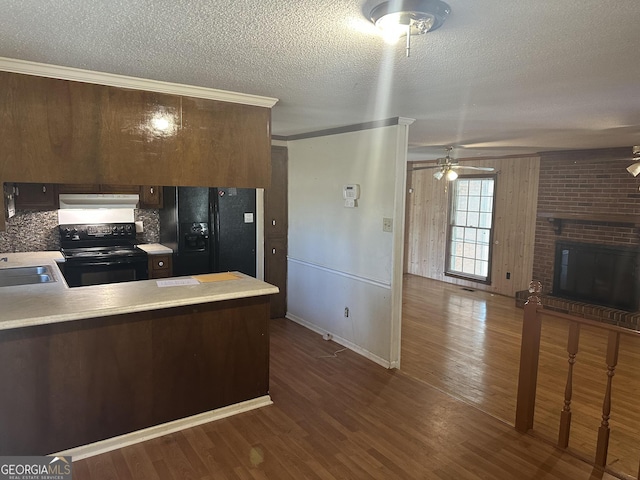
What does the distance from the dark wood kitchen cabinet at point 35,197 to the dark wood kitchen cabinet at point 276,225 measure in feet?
7.26

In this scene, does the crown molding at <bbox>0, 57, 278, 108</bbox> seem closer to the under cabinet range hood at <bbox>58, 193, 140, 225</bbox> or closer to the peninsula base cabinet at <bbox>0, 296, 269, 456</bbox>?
the peninsula base cabinet at <bbox>0, 296, 269, 456</bbox>

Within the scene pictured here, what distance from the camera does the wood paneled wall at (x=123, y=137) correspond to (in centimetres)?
233

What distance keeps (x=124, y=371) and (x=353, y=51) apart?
7.28ft

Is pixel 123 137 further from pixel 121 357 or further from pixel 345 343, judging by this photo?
pixel 345 343

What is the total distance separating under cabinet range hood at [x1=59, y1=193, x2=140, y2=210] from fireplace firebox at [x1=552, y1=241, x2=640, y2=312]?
5.75 meters

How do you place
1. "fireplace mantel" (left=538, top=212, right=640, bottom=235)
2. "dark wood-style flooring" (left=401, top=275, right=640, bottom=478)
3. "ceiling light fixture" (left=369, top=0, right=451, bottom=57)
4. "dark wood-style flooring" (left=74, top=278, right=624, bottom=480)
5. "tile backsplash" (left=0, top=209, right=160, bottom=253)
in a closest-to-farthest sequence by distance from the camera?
"ceiling light fixture" (left=369, top=0, right=451, bottom=57)
"dark wood-style flooring" (left=74, top=278, right=624, bottom=480)
"dark wood-style flooring" (left=401, top=275, right=640, bottom=478)
"tile backsplash" (left=0, top=209, right=160, bottom=253)
"fireplace mantel" (left=538, top=212, right=640, bottom=235)

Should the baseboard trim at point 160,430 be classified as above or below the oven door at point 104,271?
below

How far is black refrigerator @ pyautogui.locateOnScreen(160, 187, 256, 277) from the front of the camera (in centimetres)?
466

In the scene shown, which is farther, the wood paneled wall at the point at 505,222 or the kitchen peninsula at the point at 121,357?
the wood paneled wall at the point at 505,222

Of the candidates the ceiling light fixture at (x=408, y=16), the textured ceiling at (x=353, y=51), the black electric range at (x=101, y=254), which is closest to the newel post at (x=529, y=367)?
the textured ceiling at (x=353, y=51)

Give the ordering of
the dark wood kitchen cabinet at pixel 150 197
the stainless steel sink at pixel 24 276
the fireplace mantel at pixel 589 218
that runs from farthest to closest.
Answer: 1. the fireplace mantel at pixel 589 218
2. the dark wood kitchen cabinet at pixel 150 197
3. the stainless steel sink at pixel 24 276

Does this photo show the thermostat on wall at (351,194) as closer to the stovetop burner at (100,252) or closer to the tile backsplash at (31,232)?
the stovetop burner at (100,252)

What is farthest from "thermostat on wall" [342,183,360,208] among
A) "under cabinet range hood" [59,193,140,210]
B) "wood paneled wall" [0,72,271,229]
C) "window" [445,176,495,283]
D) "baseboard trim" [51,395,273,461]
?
"window" [445,176,495,283]

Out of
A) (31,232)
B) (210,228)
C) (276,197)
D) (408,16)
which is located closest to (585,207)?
(276,197)
